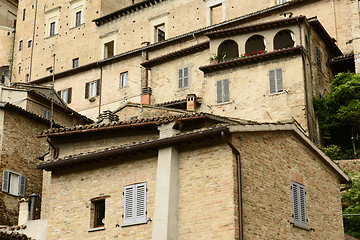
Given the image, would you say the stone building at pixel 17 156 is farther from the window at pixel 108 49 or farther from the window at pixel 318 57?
the window at pixel 108 49

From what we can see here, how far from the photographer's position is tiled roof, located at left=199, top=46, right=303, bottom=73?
28688 mm

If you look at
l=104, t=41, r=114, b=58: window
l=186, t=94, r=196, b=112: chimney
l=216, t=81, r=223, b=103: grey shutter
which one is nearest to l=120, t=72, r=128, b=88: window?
l=104, t=41, r=114, b=58: window

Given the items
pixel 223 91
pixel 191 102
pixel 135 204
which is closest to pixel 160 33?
pixel 191 102

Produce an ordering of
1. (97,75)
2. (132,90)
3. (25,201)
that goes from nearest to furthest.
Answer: (25,201) < (132,90) < (97,75)

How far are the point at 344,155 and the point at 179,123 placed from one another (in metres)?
13.8

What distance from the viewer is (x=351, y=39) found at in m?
34.2

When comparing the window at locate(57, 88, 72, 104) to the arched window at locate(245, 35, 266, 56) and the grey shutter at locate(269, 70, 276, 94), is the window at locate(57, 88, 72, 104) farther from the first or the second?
the grey shutter at locate(269, 70, 276, 94)

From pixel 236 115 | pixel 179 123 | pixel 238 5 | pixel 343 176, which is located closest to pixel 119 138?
pixel 179 123

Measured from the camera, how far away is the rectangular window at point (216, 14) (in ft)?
136

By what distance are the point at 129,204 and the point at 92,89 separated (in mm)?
27085

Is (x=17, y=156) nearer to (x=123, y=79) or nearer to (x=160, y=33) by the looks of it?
(x=123, y=79)

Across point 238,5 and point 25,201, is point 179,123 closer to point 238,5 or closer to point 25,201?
point 25,201

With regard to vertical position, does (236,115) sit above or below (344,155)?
above

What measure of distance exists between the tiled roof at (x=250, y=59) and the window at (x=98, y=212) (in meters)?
14.2
